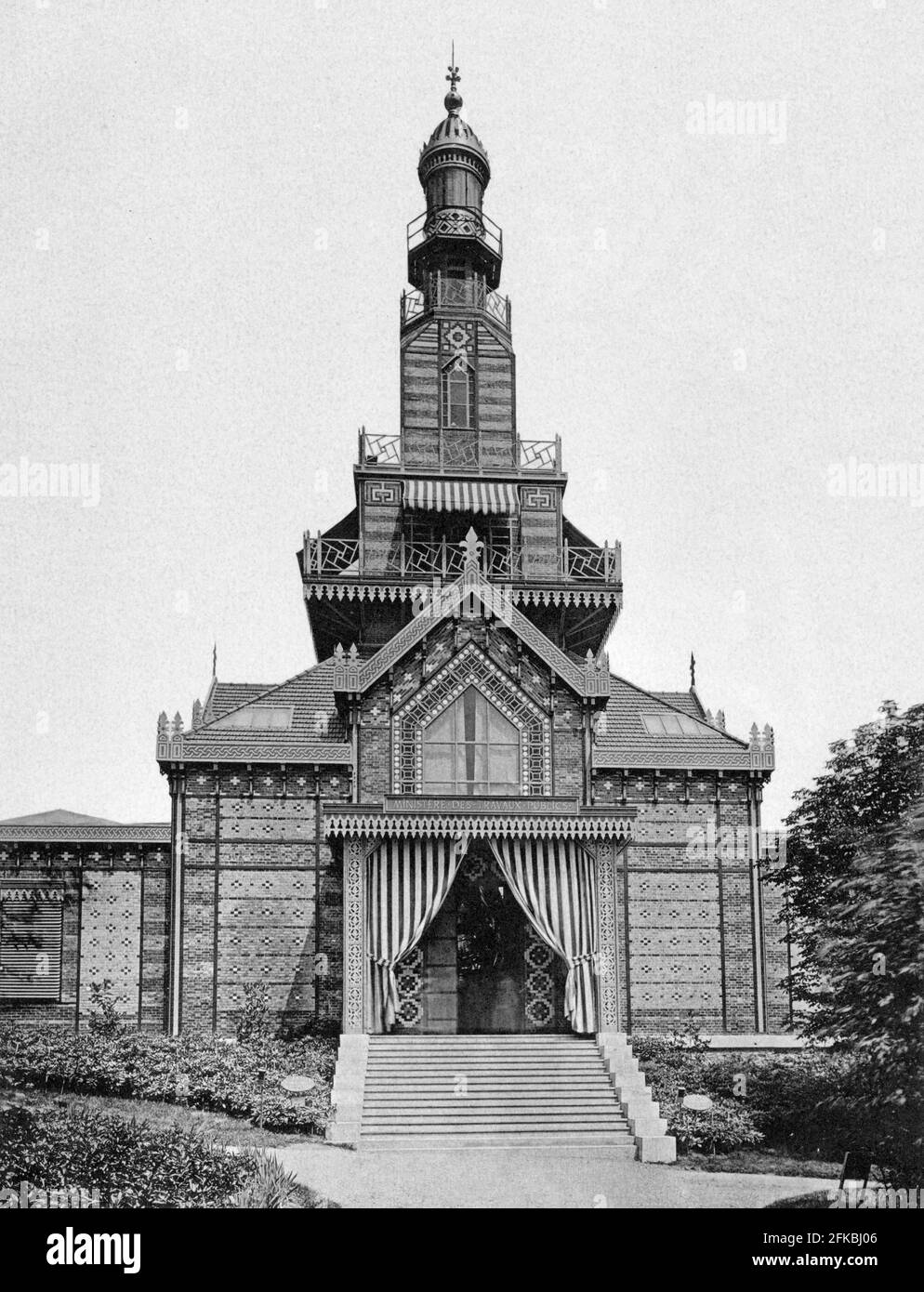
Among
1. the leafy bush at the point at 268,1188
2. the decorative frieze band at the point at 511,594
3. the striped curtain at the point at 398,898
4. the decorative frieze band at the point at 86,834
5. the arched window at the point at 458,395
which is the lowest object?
the leafy bush at the point at 268,1188

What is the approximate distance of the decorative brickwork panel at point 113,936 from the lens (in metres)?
32.6

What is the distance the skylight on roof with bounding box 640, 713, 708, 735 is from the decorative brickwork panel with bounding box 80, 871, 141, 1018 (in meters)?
12.7

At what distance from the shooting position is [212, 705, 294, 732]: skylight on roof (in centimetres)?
3391

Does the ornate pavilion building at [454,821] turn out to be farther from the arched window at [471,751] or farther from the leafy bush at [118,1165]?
the leafy bush at [118,1165]

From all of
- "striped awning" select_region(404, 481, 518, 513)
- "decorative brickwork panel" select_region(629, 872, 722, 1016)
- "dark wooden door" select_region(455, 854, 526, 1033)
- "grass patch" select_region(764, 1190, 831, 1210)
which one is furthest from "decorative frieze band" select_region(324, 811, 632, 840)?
"striped awning" select_region(404, 481, 518, 513)

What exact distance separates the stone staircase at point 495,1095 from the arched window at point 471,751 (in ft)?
17.0

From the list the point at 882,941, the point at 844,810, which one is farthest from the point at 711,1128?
the point at 844,810

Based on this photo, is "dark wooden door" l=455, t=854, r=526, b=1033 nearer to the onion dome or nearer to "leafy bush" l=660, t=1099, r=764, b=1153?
"leafy bush" l=660, t=1099, r=764, b=1153

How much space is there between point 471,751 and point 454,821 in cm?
300

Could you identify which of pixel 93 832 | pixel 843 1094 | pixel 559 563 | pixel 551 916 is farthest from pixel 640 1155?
pixel 559 563

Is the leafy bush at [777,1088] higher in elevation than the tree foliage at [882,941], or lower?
lower

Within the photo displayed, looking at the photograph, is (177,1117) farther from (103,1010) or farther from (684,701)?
(684,701)

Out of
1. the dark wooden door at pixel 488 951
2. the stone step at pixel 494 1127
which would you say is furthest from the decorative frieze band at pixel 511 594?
the stone step at pixel 494 1127
